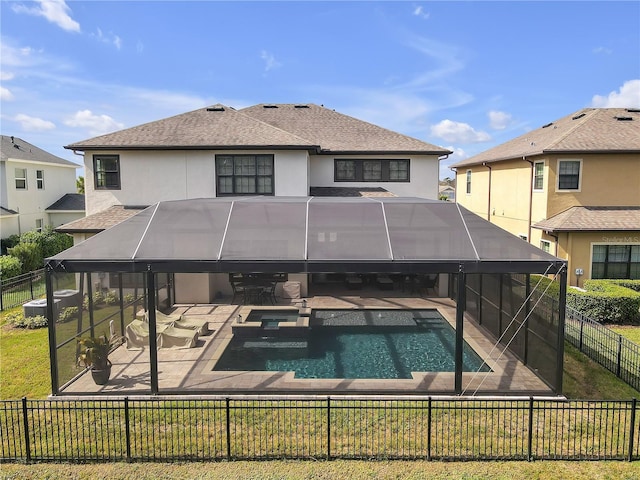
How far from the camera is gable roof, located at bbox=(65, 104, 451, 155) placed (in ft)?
59.6

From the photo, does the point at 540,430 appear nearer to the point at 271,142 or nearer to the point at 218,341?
the point at 218,341

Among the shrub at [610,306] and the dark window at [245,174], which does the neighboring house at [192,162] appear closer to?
the dark window at [245,174]

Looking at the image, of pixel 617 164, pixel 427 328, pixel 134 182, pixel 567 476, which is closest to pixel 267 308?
pixel 427 328

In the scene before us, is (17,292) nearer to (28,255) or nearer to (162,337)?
(28,255)

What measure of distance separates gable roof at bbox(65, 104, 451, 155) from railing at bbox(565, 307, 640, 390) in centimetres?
1056

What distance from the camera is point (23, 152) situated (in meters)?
29.5

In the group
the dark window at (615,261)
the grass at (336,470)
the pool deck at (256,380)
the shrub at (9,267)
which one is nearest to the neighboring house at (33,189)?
the shrub at (9,267)

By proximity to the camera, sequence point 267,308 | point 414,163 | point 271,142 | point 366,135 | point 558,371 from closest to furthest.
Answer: point 558,371 → point 267,308 → point 271,142 → point 414,163 → point 366,135

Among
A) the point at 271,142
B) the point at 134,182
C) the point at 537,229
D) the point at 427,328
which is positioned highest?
the point at 271,142

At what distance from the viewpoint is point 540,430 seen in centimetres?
796

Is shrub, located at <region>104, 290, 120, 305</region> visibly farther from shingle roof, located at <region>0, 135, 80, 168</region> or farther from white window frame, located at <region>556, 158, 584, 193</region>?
white window frame, located at <region>556, 158, 584, 193</region>

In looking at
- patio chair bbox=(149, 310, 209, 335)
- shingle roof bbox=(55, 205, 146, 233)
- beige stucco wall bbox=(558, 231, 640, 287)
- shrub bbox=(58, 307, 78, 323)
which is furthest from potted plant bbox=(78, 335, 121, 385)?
beige stucco wall bbox=(558, 231, 640, 287)

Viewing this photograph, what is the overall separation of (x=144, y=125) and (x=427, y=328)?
15067 millimetres

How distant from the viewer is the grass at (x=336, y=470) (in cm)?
668
